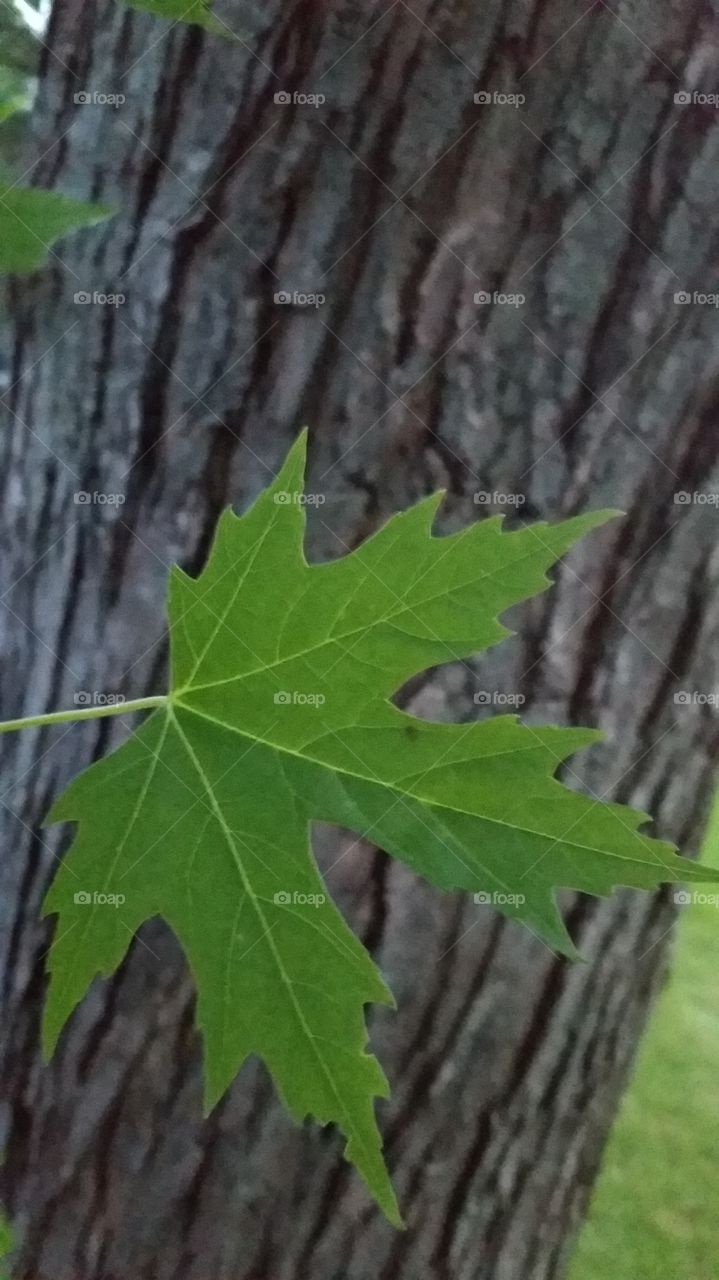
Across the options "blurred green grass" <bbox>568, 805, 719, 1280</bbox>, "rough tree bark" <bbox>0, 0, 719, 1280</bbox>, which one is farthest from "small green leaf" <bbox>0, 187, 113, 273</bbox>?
"blurred green grass" <bbox>568, 805, 719, 1280</bbox>

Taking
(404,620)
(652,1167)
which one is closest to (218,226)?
(404,620)

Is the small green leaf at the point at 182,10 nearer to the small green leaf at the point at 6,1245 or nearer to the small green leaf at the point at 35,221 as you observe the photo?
the small green leaf at the point at 35,221

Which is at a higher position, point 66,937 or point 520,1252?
point 66,937

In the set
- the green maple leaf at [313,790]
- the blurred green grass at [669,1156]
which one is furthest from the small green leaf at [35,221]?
the blurred green grass at [669,1156]

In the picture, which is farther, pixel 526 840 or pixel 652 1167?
pixel 652 1167

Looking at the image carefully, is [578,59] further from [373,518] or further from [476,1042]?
[476,1042]

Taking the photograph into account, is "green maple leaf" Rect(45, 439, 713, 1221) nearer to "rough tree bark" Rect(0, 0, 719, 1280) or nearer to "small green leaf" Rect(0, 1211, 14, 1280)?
"rough tree bark" Rect(0, 0, 719, 1280)

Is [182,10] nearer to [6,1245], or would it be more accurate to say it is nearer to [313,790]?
[313,790]
